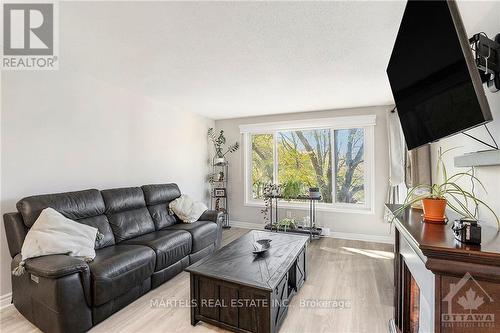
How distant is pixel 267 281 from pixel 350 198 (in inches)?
123

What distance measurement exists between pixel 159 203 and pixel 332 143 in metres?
3.14

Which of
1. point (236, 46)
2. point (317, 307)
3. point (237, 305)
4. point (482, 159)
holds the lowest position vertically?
point (317, 307)

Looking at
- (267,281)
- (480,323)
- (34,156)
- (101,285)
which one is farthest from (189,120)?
(480,323)

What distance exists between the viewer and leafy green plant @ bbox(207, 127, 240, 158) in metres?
5.08

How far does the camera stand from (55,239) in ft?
6.29

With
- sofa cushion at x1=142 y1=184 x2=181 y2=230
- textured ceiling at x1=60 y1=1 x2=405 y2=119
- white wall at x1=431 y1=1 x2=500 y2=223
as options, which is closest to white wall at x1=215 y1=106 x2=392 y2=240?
textured ceiling at x1=60 y1=1 x2=405 y2=119

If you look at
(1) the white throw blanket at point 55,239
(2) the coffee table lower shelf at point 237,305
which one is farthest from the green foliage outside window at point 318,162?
(1) the white throw blanket at point 55,239

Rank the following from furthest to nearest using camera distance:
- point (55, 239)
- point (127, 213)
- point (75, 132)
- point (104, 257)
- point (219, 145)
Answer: point (219, 145) < point (127, 213) < point (75, 132) < point (104, 257) < point (55, 239)

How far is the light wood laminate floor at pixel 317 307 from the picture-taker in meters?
1.90

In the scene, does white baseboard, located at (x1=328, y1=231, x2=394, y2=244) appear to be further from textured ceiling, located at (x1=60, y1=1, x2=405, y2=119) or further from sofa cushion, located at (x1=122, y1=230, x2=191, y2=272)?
sofa cushion, located at (x1=122, y1=230, x2=191, y2=272)

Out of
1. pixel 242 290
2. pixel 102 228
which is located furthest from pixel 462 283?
pixel 102 228

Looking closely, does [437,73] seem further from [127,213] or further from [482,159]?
[127,213]

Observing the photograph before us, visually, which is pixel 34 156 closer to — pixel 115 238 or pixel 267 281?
pixel 115 238

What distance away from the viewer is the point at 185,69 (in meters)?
2.60
